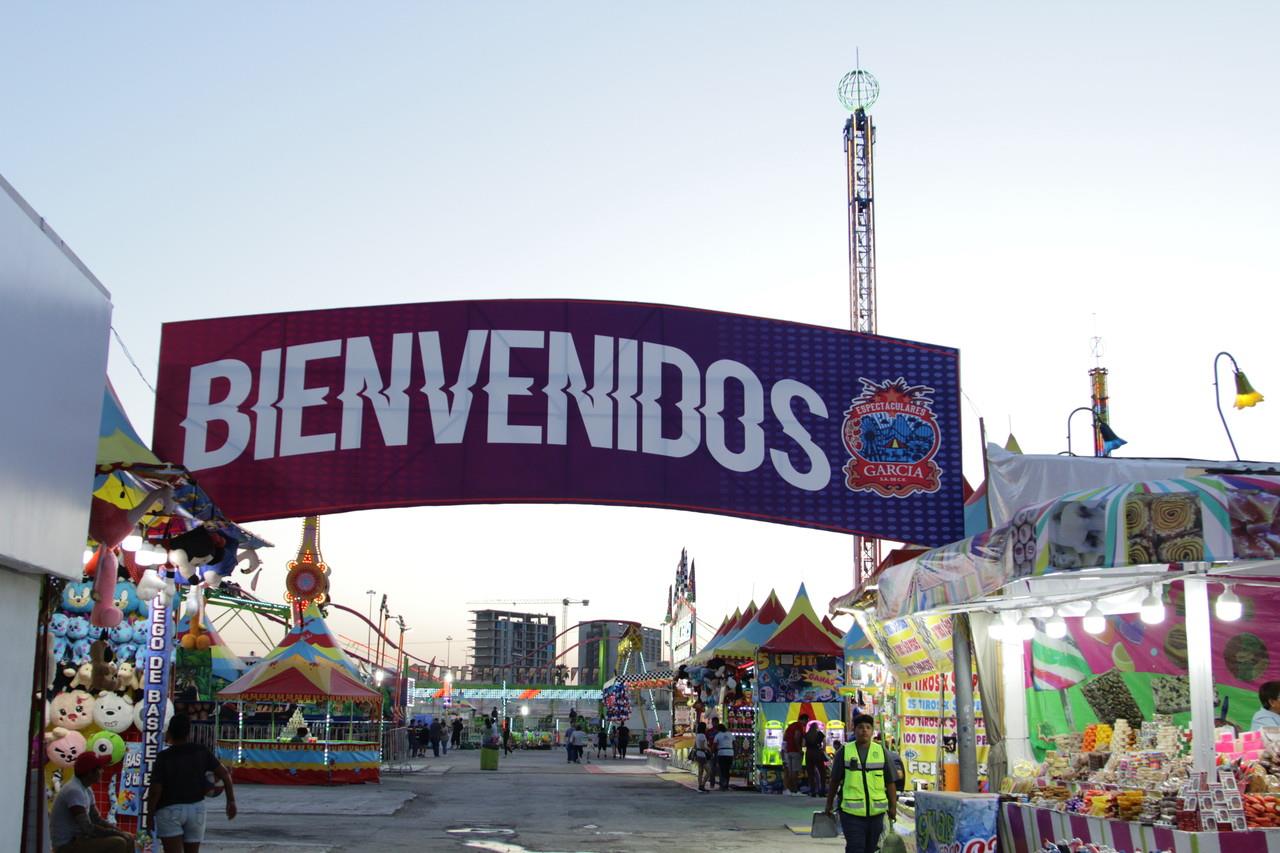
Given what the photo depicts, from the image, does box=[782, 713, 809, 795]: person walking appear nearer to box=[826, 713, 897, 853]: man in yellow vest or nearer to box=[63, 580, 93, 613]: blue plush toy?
box=[826, 713, 897, 853]: man in yellow vest

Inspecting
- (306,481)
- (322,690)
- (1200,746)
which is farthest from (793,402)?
(322,690)

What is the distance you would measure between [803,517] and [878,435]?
1607 mm

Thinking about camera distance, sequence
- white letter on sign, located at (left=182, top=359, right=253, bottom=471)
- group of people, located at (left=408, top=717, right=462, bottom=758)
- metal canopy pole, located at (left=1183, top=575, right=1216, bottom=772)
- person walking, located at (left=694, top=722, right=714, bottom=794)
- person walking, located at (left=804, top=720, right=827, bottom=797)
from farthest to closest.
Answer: group of people, located at (left=408, top=717, right=462, bottom=758)
person walking, located at (left=694, top=722, right=714, bottom=794)
person walking, located at (left=804, top=720, right=827, bottom=797)
white letter on sign, located at (left=182, top=359, right=253, bottom=471)
metal canopy pole, located at (left=1183, top=575, right=1216, bottom=772)

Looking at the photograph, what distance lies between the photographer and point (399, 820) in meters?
19.9

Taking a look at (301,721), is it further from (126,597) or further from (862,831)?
(862,831)

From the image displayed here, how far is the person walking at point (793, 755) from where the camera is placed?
27.7 m

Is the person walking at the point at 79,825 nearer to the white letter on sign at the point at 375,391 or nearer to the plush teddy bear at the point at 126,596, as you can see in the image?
the plush teddy bear at the point at 126,596

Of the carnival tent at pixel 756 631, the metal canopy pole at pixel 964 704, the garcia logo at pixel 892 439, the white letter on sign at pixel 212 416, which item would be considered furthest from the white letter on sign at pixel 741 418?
the carnival tent at pixel 756 631

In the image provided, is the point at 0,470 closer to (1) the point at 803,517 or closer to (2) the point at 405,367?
(2) the point at 405,367

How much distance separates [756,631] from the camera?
1229 inches

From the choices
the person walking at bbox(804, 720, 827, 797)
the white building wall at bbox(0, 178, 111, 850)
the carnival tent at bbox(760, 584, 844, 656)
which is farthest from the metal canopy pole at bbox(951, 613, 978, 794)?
the carnival tent at bbox(760, 584, 844, 656)

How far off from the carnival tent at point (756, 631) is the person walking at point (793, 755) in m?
2.77

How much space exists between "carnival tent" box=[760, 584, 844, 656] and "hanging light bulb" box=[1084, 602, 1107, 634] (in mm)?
16194

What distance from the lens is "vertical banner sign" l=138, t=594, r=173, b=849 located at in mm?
12797
